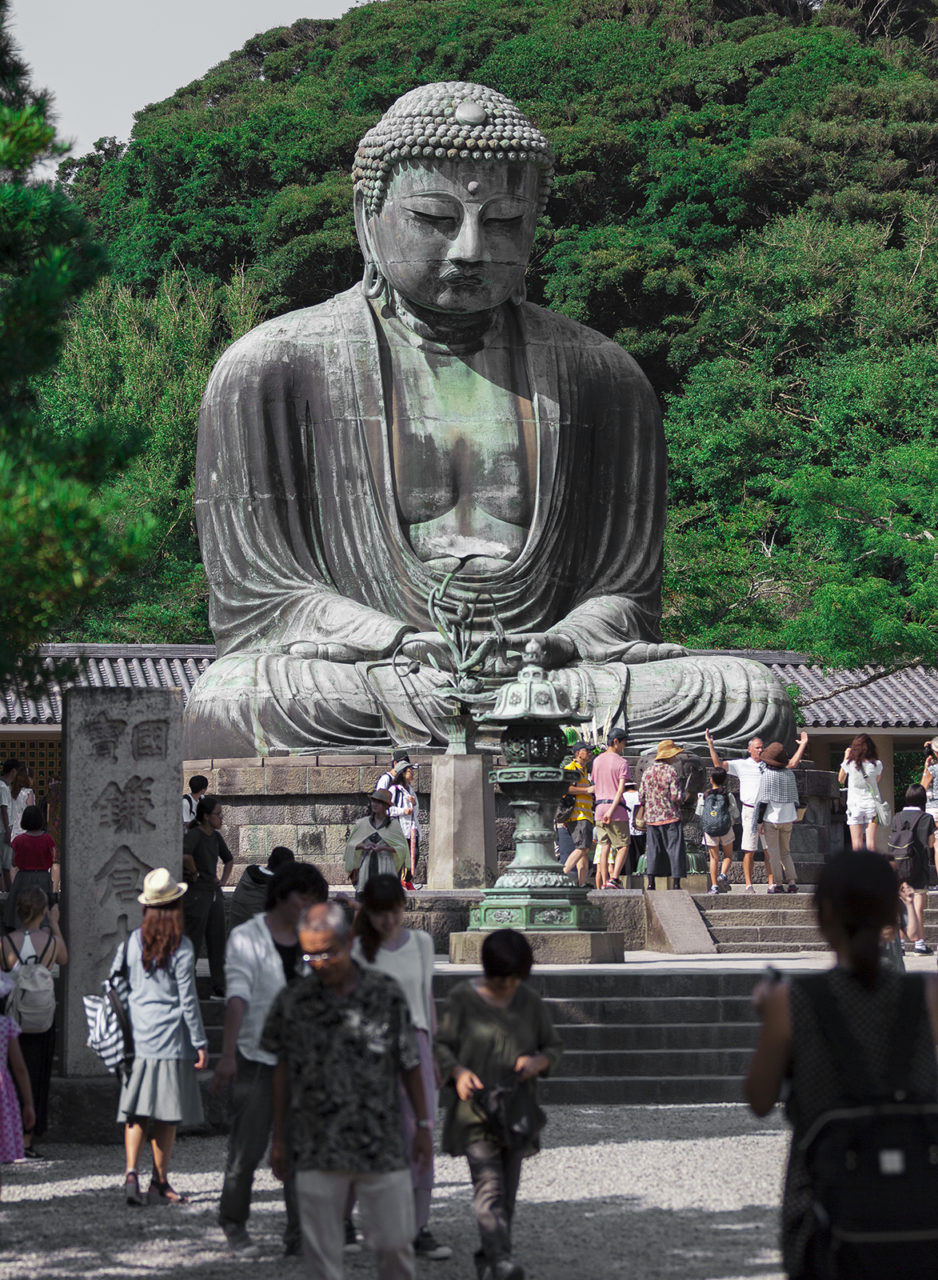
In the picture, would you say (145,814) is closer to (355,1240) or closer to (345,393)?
(355,1240)

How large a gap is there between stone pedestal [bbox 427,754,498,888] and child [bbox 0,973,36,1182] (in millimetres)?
5081

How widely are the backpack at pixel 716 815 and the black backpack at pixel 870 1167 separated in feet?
30.7

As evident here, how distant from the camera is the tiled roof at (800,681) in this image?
23.6 meters

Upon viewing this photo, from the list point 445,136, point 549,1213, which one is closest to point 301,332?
point 445,136

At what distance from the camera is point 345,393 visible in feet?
51.5

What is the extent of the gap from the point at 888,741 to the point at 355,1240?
19591mm

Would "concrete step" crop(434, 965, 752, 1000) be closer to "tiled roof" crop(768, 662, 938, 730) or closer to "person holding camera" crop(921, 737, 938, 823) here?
"person holding camera" crop(921, 737, 938, 823)

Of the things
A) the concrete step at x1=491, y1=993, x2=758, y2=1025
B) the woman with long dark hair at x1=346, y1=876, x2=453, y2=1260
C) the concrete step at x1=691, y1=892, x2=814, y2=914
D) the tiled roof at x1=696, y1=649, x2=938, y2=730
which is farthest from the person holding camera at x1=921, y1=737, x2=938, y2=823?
the tiled roof at x1=696, y1=649, x2=938, y2=730

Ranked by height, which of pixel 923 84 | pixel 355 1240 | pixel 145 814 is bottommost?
pixel 355 1240

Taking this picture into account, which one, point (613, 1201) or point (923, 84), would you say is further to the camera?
point (923, 84)

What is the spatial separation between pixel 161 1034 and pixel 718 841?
23.0ft

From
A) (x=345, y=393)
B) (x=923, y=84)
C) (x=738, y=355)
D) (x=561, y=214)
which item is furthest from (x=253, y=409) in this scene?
(x=923, y=84)

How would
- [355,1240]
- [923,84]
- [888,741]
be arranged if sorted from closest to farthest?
[355,1240] < [888,741] < [923,84]

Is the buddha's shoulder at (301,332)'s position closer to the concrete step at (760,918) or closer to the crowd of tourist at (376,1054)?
the concrete step at (760,918)
